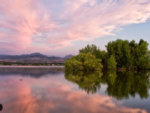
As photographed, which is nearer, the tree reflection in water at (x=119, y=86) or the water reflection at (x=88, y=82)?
the tree reflection in water at (x=119, y=86)

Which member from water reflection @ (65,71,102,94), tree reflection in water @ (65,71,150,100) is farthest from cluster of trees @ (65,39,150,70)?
tree reflection in water @ (65,71,150,100)

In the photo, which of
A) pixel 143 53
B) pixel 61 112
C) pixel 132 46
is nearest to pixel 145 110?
pixel 61 112

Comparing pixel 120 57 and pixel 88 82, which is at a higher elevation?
pixel 120 57

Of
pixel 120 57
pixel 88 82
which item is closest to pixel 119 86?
pixel 88 82

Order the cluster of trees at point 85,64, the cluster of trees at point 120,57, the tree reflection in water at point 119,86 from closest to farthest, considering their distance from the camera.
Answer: the tree reflection in water at point 119,86 < the cluster of trees at point 85,64 < the cluster of trees at point 120,57

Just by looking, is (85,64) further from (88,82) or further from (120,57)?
(88,82)

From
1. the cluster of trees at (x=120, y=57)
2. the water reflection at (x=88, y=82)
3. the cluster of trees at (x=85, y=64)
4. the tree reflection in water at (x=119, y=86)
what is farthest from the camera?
the cluster of trees at (x=120, y=57)

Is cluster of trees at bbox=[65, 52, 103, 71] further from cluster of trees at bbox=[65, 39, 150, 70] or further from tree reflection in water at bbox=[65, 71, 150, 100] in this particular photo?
tree reflection in water at bbox=[65, 71, 150, 100]

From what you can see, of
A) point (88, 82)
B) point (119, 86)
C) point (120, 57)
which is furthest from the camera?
point (120, 57)

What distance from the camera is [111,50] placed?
3366 inches

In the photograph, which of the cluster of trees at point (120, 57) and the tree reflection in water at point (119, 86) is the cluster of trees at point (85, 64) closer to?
the cluster of trees at point (120, 57)

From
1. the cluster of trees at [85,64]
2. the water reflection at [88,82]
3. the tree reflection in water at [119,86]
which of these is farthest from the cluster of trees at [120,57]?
the tree reflection in water at [119,86]

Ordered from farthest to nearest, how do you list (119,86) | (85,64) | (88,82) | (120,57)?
(120,57), (85,64), (88,82), (119,86)

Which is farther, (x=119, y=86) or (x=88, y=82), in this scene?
(x=88, y=82)
